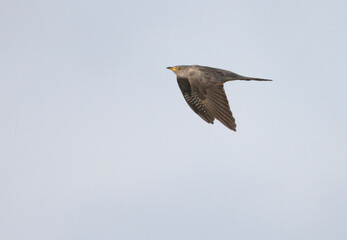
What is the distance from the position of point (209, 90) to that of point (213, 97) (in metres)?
0.25

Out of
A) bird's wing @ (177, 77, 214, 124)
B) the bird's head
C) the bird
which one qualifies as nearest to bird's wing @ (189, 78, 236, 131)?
the bird

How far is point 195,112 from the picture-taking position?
57.5 ft

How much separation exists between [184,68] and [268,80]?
273 cm

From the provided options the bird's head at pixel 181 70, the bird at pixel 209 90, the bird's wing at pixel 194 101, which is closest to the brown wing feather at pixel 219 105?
the bird at pixel 209 90

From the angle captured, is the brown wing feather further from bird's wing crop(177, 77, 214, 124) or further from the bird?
bird's wing crop(177, 77, 214, 124)

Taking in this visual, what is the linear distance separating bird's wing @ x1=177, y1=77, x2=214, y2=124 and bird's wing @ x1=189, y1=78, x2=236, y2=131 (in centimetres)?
27

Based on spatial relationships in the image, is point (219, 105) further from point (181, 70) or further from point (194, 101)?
point (181, 70)

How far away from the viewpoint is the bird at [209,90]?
53.3 feet

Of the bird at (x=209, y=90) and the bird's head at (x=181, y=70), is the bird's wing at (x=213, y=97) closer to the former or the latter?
the bird at (x=209, y=90)

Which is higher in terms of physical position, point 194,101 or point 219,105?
point 194,101

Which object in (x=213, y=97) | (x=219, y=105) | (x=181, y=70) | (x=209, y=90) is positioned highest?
(x=181, y=70)

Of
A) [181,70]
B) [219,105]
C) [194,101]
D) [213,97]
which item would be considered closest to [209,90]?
[213,97]

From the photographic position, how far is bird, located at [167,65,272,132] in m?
16.2

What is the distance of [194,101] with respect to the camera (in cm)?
1750
